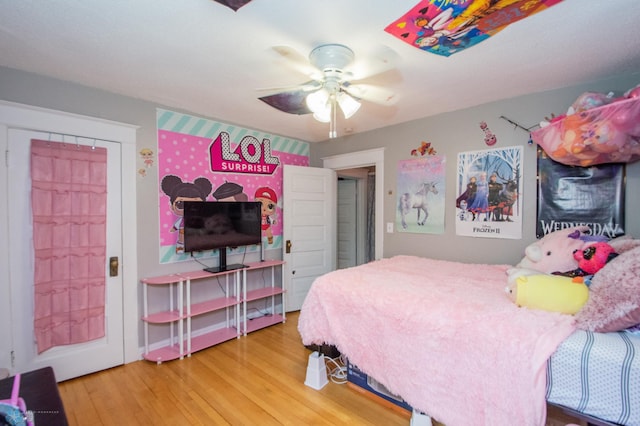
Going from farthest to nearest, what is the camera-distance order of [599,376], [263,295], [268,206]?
[268,206] < [263,295] < [599,376]

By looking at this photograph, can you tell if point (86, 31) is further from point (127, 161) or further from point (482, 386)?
point (482, 386)

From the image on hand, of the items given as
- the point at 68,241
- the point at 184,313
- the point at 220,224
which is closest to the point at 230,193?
the point at 220,224

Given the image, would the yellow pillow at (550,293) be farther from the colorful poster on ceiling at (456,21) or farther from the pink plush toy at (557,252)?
the colorful poster on ceiling at (456,21)

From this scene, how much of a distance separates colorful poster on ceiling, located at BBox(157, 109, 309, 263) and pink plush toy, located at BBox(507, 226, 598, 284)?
9.01 ft

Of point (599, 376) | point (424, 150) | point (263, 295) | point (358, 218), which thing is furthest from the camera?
point (358, 218)

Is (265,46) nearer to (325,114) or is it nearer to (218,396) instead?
(325,114)

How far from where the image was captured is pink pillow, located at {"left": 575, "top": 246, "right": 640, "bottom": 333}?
1.21m

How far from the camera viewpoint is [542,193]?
2.50 metres

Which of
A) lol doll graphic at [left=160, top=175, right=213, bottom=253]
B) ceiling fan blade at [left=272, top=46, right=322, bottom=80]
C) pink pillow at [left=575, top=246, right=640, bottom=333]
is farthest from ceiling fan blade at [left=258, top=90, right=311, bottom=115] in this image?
pink pillow at [left=575, top=246, right=640, bottom=333]

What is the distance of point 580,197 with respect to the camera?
2.32 meters

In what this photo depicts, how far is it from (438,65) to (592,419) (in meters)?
2.07

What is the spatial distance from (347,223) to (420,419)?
369cm

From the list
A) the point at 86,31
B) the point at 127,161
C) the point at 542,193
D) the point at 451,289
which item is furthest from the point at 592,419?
the point at 127,161

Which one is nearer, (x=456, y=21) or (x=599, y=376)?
(x=599, y=376)
